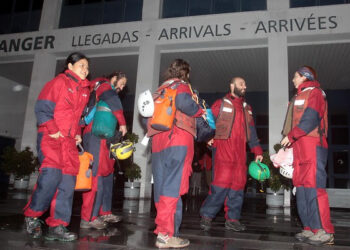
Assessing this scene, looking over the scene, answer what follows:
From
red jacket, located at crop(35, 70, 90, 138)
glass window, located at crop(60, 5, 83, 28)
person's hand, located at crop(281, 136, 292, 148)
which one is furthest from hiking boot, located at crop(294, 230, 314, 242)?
glass window, located at crop(60, 5, 83, 28)

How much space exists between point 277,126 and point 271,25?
3.13 meters

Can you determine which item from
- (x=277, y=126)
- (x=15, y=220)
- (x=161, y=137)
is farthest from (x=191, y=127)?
(x=277, y=126)

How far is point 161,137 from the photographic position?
2531 mm

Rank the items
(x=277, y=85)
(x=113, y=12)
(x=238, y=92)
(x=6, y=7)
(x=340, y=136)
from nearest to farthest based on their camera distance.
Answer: (x=238, y=92), (x=277, y=85), (x=113, y=12), (x=6, y=7), (x=340, y=136)

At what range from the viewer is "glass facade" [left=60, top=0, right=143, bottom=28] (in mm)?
10758

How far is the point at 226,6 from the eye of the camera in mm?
9867

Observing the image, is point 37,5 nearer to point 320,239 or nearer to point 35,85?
point 35,85

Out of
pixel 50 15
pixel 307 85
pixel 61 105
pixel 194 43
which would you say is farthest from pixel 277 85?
pixel 50 15

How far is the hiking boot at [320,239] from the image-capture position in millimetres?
2637

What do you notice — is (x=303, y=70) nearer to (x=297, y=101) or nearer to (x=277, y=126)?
(x=297, y=101)

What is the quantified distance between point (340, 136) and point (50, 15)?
14.3m

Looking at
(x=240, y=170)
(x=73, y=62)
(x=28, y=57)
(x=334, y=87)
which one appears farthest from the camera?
(x=334, y=87)

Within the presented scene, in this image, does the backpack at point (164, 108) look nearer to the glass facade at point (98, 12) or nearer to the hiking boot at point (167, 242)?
the hiking boot at point (167, 242)

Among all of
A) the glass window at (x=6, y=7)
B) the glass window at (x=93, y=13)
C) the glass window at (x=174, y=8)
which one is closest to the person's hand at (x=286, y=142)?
the glass window at (x=174, y=8)
